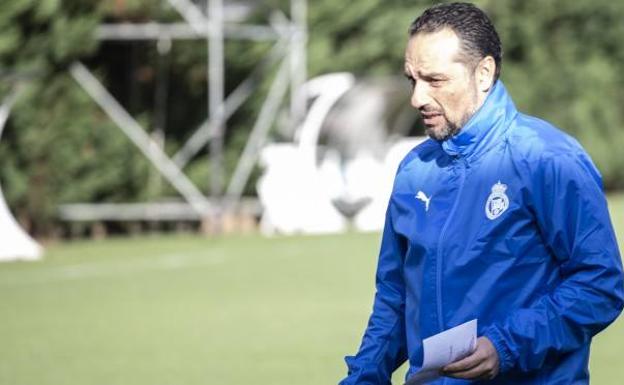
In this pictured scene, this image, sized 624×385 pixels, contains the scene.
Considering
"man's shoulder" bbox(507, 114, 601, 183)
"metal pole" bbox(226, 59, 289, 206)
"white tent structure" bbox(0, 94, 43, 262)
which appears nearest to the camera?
"man's shoulder" bbox(507, 114, 601, 183)

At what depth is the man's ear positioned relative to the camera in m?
4.34

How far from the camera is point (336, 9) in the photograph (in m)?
26.7

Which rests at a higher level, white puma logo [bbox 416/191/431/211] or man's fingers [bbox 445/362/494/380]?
white puma logo [bbox 416/191/431/211]

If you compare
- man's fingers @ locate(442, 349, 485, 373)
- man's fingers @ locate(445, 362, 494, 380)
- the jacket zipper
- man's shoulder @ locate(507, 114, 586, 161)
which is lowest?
man's fingers @ locate(445, 362, 494, 380)

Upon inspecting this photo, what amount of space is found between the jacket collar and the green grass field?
6.30 metres

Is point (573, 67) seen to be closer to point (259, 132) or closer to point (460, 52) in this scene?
point (259, 132)

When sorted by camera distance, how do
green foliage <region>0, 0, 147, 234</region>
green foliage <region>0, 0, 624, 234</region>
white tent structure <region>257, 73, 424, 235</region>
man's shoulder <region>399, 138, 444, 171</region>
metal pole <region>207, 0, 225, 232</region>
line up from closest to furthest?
man's shoulder <region>399, 138, 444, 171</region> < green foliage <region>0, 0, 147, 234</region> < green foliage <region>0, 0, 624, 234</region> < metal pole <region>207, 0, 225, 232</region> < white tent structure <region>257, 73, 424, 235</region>

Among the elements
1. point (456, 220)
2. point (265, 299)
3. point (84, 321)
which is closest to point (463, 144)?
point (456, 220)

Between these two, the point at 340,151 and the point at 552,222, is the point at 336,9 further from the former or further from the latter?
the point at 552,222

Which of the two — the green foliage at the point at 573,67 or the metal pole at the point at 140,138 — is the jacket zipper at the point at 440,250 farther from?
the green foliage at the point at 573,67

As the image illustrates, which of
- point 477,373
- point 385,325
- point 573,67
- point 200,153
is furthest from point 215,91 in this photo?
point 477,373

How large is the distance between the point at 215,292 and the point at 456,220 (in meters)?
12.1

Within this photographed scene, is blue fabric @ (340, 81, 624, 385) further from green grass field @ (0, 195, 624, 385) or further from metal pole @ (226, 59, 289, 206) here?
metal pole @ (226, 59, 289, 206)

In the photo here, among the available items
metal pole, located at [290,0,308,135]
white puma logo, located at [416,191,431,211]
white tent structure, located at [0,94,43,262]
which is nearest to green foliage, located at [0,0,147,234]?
white tent structure, located at [0,94,43,262]
